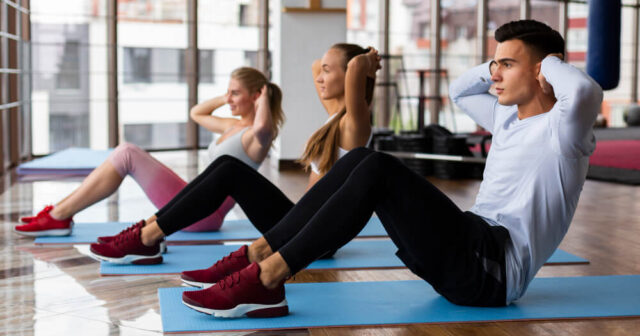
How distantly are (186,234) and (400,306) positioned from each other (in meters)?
1.55

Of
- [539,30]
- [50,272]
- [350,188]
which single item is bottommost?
[50,272]

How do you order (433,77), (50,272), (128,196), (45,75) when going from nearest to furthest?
(50,272) < (128,196) < (45,75) < (433,77)

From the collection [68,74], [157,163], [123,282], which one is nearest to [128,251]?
[123,282]

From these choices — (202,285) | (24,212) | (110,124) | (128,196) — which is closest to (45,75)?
(110,124)

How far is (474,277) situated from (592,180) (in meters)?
4.64

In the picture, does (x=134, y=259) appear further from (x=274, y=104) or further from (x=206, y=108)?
(x=206, y=108)

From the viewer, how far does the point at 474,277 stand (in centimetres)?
198

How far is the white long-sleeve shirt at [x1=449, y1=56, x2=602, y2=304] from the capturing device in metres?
1.81

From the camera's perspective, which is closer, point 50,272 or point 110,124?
point 50,272

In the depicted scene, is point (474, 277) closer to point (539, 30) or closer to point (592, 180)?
point (539, 30)

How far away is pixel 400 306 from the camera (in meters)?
2.16

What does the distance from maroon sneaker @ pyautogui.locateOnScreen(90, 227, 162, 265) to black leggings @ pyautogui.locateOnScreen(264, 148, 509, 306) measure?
0.90 meters

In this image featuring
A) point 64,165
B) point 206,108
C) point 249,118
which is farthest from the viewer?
point 64,165

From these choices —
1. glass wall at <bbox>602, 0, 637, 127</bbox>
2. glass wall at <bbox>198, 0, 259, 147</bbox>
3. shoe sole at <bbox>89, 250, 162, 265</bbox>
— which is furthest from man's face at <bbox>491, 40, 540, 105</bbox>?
glass wall at <bbox>602, 0, 637, 127</bbox>
